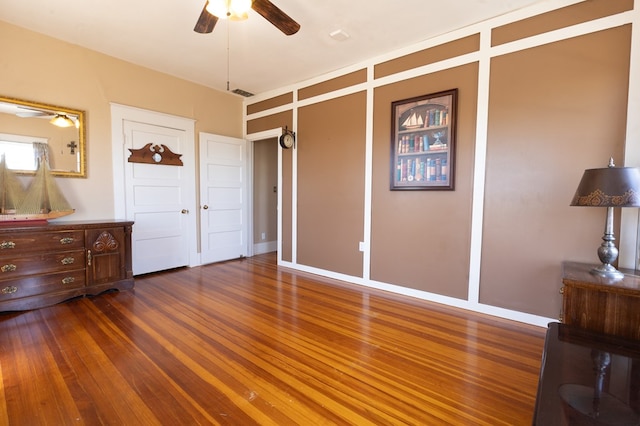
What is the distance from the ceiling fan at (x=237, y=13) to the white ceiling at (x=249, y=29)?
51 cm

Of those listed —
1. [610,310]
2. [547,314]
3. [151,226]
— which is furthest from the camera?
[151,226]

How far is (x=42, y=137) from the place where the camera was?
10.7 feet

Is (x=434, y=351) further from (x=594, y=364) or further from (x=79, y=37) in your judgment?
(x=79, y=37)

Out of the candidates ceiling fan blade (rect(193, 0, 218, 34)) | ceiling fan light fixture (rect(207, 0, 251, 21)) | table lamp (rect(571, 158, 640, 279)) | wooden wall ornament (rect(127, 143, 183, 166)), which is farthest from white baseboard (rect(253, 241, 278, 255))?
table lamp (rect(571, 158, 640, 279))

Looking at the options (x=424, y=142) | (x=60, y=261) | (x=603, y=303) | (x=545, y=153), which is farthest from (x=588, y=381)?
(x=60, y=261)

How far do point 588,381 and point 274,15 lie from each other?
2.69 m

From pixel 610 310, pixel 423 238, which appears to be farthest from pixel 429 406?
pixel 423 238

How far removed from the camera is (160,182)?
4.23m

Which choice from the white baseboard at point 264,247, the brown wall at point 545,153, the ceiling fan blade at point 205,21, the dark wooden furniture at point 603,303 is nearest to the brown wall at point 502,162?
the brown wall at point 545,153

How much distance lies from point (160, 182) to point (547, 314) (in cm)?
478

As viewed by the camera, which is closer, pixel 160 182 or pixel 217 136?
pixel 160 182

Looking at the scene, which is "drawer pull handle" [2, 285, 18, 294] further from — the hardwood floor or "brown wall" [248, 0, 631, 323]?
"brown wall" [248, 0, 631, 323]

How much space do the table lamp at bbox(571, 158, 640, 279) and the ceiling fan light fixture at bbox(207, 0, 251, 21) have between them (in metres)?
2.60

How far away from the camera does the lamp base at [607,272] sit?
79.7 inches
